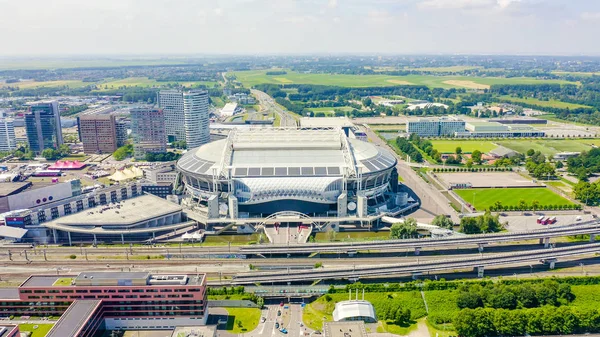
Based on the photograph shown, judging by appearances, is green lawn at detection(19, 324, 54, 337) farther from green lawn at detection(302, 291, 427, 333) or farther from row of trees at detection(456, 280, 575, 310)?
row of trees at detection(456, 280, 575, 310)

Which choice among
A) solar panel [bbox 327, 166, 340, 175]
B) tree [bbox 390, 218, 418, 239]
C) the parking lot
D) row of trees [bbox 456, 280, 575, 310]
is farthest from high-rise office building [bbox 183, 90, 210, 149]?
row of trees [bbox 456, 280, 575, 310]

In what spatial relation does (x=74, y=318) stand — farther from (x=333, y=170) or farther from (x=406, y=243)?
(x=333, y=170)

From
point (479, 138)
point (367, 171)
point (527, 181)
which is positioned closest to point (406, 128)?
point (479, 138)

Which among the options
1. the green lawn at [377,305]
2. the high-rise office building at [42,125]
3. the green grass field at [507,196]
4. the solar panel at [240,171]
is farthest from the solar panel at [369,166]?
the high-rise office building at [42,125]

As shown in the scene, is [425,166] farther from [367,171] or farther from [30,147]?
[30,147]

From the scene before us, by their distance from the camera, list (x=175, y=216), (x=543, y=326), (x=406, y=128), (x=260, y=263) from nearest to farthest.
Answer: (x=543, y=326) → (x=260, y=263) → (x=175, y=216) → (x=406, y=128)

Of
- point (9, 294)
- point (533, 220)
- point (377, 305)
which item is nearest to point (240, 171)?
point (377, 305)
